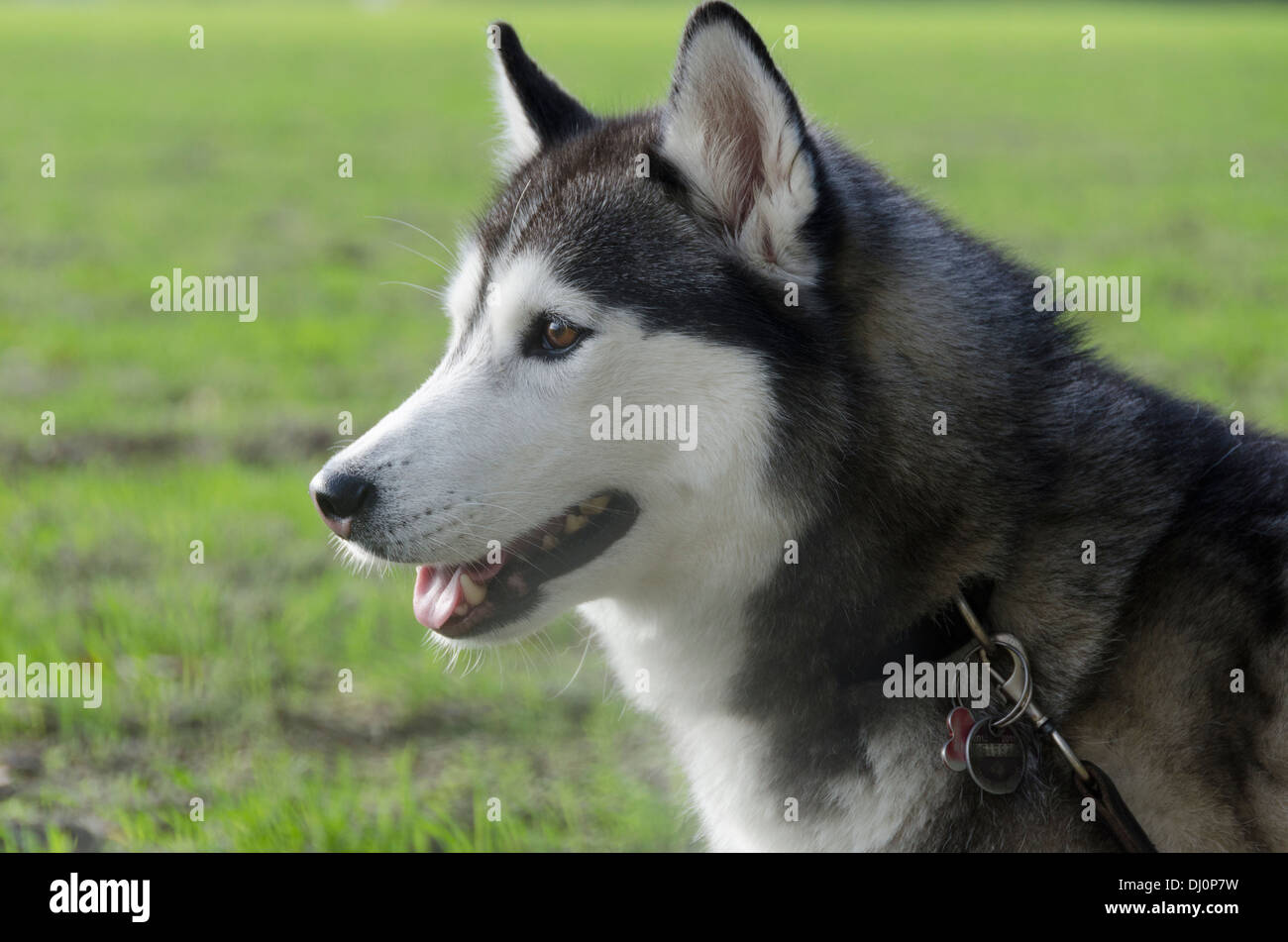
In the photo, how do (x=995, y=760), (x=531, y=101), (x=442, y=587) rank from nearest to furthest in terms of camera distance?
(x=995, y=760), (x=442, y=587), (x=531, y=101)

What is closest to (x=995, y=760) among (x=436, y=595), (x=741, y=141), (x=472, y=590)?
(x=472, y=590)

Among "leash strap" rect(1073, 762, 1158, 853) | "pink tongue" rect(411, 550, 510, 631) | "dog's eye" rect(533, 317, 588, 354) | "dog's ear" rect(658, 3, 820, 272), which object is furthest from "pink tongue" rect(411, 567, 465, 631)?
"leash strap" rect(1073, 762, 1158, 853)

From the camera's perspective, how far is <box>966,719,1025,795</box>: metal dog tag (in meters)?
2.75

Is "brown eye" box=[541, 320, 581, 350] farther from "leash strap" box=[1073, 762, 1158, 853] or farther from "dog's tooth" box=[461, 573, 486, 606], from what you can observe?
"leash strap" box=[1073, 762, 1158, 853]

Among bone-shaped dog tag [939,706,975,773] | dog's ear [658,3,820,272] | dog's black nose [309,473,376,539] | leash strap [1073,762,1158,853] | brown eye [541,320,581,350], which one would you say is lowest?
leash strap [1073,762,1158,853]

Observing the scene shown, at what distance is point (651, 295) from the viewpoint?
9.82 feet

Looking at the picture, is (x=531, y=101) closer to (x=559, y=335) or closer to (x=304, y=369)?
(x=559, y=335)

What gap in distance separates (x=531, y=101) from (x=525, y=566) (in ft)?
4.44

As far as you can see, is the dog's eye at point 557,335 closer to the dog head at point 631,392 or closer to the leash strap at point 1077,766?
the dog head at point 631,392

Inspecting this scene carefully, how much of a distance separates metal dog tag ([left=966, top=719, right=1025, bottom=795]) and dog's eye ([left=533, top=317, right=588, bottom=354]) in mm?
1263

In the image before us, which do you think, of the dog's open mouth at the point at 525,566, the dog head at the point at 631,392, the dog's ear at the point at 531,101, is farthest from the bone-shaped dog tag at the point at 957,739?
the dog's ear at the point at 531,101

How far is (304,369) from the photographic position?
840cm

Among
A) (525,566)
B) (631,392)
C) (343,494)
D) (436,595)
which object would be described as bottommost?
(436,595)

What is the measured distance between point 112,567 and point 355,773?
1.99 m
